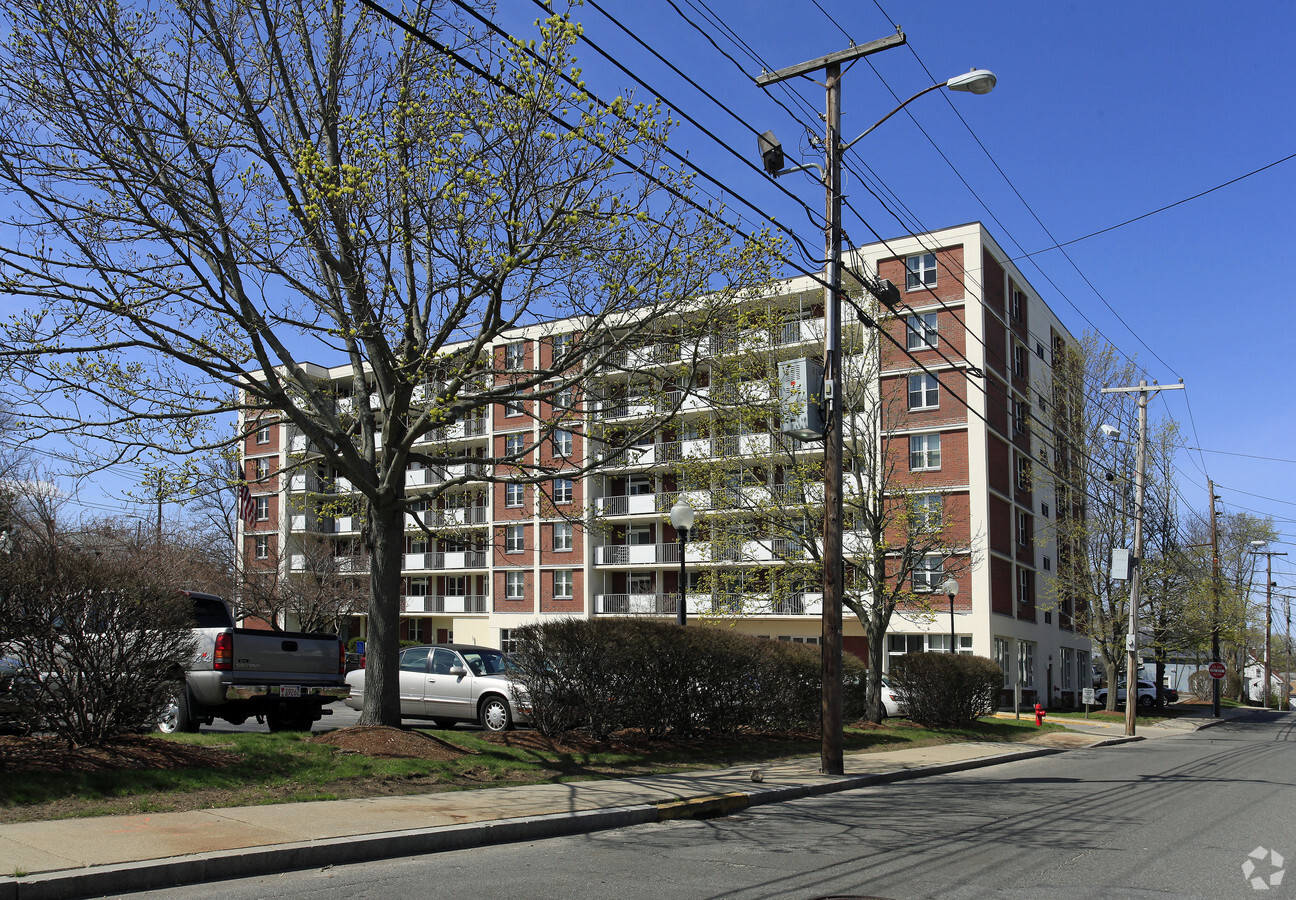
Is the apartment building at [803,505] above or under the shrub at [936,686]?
above

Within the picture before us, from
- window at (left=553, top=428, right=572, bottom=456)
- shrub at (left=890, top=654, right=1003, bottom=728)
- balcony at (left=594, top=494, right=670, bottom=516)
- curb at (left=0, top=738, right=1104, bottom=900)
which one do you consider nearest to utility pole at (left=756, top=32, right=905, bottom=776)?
curb at (left=0, top=738, right=1104, bottom=900)

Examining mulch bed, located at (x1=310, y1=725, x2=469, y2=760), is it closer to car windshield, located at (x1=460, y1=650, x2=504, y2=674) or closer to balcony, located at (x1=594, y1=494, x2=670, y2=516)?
car windshield, located at (x1=460, y1=650, x2=504, y2=674)

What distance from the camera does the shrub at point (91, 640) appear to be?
8.68 metres

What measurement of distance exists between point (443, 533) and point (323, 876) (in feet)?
34.4

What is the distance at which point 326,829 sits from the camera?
789 centimetres

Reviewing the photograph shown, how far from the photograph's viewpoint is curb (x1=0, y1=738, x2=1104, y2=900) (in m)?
6.09

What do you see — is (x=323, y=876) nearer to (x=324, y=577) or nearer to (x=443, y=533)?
(x=443, y=533)

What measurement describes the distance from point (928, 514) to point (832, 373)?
1155 centimetres

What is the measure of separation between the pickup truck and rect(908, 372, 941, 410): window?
98.4 ft

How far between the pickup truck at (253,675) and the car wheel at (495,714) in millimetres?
3435

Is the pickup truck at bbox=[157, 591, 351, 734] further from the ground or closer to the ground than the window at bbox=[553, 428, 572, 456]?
closer to the ground

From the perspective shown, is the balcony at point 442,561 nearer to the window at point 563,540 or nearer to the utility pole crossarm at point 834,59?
the window at point 563,540

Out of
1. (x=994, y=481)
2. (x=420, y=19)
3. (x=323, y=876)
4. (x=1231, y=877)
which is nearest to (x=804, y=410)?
(x=420, y=19)

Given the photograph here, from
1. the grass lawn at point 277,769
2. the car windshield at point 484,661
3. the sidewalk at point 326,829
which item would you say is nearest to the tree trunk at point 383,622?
the grass lawn at point 277,769
